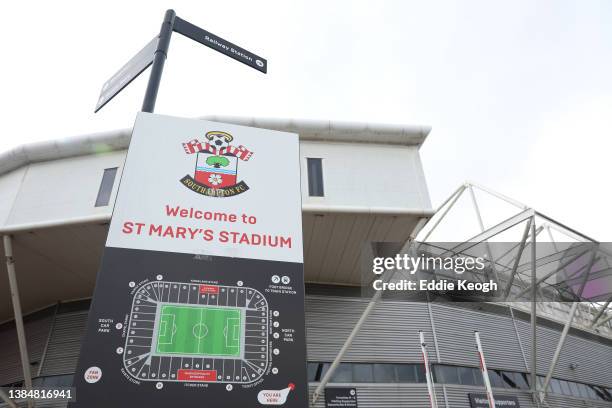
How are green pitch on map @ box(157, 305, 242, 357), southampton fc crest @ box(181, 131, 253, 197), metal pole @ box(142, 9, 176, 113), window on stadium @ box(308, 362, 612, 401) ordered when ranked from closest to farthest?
1. green pitch on map @ box(157, 305, 242, 357)
2. southampton fc crest @ box(181, 131, 253, 197)
3. metal pole @ box(142, 9, 176, 113)
4. window on stadium @ box(308, 362, 612, 401)

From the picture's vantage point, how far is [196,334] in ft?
14.5

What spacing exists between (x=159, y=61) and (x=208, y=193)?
2.19 metres

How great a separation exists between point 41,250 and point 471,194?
19.5m

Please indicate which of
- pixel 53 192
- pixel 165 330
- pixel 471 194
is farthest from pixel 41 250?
pixel 471 194

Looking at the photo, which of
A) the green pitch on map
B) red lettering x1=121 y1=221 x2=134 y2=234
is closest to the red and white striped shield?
red lettering x1=121 y1=221 x2=134 y2=234

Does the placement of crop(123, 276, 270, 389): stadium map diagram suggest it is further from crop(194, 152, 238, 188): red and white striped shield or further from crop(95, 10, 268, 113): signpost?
crop(95, 10, 268, 113): signpost

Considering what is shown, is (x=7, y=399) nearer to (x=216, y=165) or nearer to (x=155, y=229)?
(x=155, y=229)

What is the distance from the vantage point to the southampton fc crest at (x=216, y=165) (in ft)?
17.8

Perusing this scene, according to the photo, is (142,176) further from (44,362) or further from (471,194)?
(471,194)

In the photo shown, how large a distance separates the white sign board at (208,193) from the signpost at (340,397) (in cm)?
1072

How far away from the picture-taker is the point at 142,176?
525cm

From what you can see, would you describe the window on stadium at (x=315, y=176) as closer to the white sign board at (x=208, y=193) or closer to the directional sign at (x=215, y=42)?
the directional sign at (x=215, y=42)

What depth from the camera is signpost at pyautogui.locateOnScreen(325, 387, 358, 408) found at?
14.2 m

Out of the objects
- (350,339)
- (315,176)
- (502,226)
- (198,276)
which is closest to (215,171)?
(198,276)
